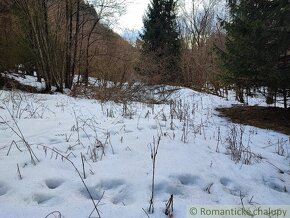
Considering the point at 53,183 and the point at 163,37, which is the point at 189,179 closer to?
the point at 53,183

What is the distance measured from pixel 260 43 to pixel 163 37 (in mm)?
16410

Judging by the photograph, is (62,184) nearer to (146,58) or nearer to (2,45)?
(2,45)

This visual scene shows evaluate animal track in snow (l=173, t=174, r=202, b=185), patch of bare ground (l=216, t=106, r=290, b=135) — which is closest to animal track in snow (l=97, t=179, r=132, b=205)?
animal track in snow (l=173, t=174, r=202, b=185)

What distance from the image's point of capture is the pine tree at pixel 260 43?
6948 mm

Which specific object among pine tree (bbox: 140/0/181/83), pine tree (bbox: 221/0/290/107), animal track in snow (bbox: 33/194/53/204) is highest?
pine tree (bbox: 140/0/181/83)

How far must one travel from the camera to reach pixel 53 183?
8.96ft

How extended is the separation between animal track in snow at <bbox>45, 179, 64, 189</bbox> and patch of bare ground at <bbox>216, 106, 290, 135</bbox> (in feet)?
17.2

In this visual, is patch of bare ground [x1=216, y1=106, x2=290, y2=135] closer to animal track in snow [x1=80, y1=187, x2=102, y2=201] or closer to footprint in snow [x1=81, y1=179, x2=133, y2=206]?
footprint in snow [x1=81, y1=179, x2=133, y2=206]

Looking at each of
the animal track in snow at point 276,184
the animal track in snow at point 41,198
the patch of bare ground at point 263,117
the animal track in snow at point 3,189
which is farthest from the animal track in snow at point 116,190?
the patch of bare ground at point 263,117

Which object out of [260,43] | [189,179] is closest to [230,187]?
[189,179]

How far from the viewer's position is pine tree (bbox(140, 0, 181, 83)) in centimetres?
2227

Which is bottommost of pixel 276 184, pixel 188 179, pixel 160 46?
pixel 276 184

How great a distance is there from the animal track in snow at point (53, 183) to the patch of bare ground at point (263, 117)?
5257mm

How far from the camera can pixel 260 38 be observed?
282 inches
